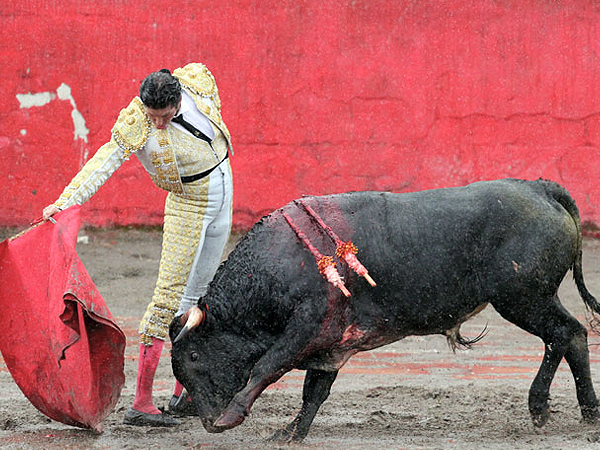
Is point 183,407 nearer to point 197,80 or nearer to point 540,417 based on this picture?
point 197,80

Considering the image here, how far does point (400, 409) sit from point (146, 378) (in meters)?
1.31

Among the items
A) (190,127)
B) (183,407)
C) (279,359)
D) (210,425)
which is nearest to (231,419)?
(210,425)

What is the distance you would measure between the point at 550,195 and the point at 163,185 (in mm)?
1834

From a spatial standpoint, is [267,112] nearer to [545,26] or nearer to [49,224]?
[545,26]

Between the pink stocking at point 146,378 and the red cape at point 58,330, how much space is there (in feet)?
0.69

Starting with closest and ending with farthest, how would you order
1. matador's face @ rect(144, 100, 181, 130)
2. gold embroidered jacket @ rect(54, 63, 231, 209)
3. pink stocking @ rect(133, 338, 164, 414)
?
matador's face @ rect(144, 100, 181, 130) < gold embroidered jacket @ rect(54, 63, 231, 209) < pink stocking @ rect(133, 338, 164, 414)

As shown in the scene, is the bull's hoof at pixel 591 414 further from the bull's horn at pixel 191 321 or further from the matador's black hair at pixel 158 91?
the matador's black hair at pixel 158 91

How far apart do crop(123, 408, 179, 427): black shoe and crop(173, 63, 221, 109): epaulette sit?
154 cm

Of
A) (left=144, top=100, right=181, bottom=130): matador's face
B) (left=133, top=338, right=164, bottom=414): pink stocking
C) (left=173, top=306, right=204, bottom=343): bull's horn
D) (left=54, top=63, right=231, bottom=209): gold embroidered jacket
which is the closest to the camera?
(left=173, top=306, right=204, bottom=343): bull's horn

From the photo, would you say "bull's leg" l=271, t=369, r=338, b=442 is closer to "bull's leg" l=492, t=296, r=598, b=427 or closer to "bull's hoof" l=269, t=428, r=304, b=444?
"bull's hoof" l=269, t=428, r=304, b=444

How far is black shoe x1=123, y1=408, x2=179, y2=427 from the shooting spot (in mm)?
4586

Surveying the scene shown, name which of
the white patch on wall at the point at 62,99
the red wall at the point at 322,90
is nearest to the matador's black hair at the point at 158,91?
the red wall at the point at 322,90

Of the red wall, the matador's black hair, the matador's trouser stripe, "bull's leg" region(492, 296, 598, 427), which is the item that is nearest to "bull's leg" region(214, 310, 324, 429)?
the matador's trouser stripe

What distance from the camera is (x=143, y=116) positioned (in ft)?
14.3
